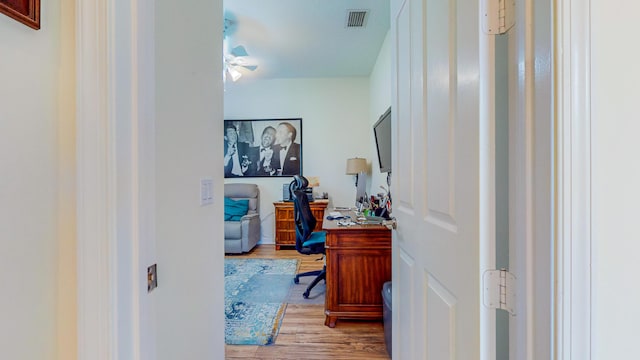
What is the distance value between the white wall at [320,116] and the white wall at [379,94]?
0.29 metres

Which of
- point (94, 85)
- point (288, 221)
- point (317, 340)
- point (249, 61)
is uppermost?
point (249, 61)

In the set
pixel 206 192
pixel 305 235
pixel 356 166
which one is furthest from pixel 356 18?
pixel 206 192

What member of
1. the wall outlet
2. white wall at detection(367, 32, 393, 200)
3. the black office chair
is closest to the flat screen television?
white wall at detection(367, 32, 393, 200)

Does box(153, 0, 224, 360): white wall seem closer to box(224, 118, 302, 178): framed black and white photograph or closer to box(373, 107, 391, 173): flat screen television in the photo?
box(373, 107, 391, 173): flat screen television

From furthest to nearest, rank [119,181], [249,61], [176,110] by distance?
[249,61], [176,110], [119,181]

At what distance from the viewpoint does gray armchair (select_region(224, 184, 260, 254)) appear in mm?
4406

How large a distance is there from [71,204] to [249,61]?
395cm

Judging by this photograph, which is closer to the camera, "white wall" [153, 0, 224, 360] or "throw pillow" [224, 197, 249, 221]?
"white wall" [153, 0, 224, 360]
